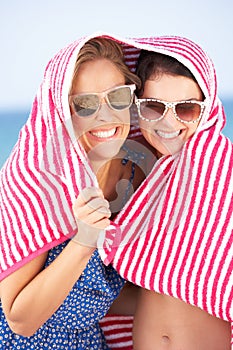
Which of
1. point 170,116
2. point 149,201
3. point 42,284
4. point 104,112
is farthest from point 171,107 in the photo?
point 42,284

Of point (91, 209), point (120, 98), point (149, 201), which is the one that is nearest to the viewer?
point (91, 209)

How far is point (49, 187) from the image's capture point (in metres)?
1.62

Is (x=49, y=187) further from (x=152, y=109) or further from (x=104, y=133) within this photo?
(x=152, y=109)

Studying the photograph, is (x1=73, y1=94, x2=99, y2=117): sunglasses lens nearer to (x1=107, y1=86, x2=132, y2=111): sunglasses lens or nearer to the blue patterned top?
(x1=107, y1=86, x2=132, y2=111): sunglasses lens

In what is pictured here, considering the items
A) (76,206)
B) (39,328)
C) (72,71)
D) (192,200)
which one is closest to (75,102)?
(72,71)

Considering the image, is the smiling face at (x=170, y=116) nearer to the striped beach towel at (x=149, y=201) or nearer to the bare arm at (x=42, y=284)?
the striped beach towel at (x=149, y=201)

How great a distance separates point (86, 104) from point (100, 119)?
47 mm

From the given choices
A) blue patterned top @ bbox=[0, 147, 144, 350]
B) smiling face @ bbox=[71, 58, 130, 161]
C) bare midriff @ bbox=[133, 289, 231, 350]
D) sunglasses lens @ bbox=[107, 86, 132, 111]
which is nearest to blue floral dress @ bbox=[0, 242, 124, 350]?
blue patterned top @ bbox=[0, 147, 144, 350]

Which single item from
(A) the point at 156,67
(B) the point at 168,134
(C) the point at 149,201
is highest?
(A) the point at 156,67

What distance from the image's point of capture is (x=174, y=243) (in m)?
1.70

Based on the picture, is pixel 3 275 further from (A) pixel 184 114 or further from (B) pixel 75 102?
(A) pixel 184 114

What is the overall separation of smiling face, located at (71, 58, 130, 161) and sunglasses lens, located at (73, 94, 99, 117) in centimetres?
1

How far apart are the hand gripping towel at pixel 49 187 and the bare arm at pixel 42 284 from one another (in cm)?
3

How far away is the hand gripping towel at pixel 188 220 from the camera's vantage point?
5.44ft
